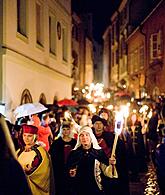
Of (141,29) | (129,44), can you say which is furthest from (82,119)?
(129,44)

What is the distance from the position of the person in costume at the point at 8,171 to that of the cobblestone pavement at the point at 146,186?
8633 mm

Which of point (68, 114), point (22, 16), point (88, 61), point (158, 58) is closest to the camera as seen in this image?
point (68, 114)

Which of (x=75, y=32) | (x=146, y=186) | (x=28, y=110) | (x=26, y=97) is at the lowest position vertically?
(x=146, y=186)

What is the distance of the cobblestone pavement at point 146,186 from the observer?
12.2 meters

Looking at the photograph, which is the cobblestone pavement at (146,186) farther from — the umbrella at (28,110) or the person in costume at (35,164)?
the person in costume at (35,164)

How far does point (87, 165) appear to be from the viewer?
25.0ft

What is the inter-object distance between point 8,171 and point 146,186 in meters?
9.80

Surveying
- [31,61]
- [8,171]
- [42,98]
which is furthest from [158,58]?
[8,171]

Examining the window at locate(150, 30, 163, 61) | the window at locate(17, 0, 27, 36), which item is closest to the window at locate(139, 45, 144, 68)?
the window at locate(150, 30, 163, 61)

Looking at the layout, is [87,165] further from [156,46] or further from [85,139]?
[156,46]

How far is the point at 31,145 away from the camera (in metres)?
7.36

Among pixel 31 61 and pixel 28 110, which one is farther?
pixel 31 61

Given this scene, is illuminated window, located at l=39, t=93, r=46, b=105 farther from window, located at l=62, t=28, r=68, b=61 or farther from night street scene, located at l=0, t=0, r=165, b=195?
window, located at l=62, t=28, r=68, b=61

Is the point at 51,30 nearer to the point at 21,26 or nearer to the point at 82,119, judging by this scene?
the point at 21,26
